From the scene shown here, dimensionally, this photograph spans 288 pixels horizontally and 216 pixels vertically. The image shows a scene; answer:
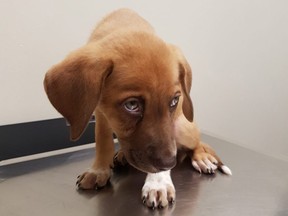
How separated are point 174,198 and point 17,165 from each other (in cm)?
68

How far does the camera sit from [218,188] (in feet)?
4.79

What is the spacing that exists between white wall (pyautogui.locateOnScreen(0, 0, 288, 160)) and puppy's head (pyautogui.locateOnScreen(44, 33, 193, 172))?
630 millimetres

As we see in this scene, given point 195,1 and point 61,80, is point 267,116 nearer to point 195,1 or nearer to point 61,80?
point 195,1

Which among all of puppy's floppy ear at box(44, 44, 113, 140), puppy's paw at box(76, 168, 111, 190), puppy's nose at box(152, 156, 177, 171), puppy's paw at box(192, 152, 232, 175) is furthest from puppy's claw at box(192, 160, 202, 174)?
puppy's floppy ear at box(44, 44, 113, 140)

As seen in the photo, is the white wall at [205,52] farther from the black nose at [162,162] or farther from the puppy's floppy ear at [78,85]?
the black nose at [162,162]

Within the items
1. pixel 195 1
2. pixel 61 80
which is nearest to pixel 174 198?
pixel 61 80

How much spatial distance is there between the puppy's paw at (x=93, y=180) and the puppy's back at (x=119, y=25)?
0.45 m

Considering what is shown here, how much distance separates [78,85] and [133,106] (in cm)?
16

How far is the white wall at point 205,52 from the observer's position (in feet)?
5.60

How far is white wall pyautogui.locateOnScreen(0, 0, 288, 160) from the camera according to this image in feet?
5.60

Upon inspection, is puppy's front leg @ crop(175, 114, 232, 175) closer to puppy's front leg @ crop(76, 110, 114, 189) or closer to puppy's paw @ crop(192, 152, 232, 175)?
puppy's paw @ crop(192, 152, 232, 175)

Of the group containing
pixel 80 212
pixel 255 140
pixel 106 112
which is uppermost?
pixel 106 112

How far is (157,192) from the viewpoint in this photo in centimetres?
130

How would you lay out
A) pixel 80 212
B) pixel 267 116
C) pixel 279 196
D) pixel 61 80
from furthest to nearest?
1. pixel 267 116
2. pixel 279 196
3. pixel 80 212
4. pixel 61 80
